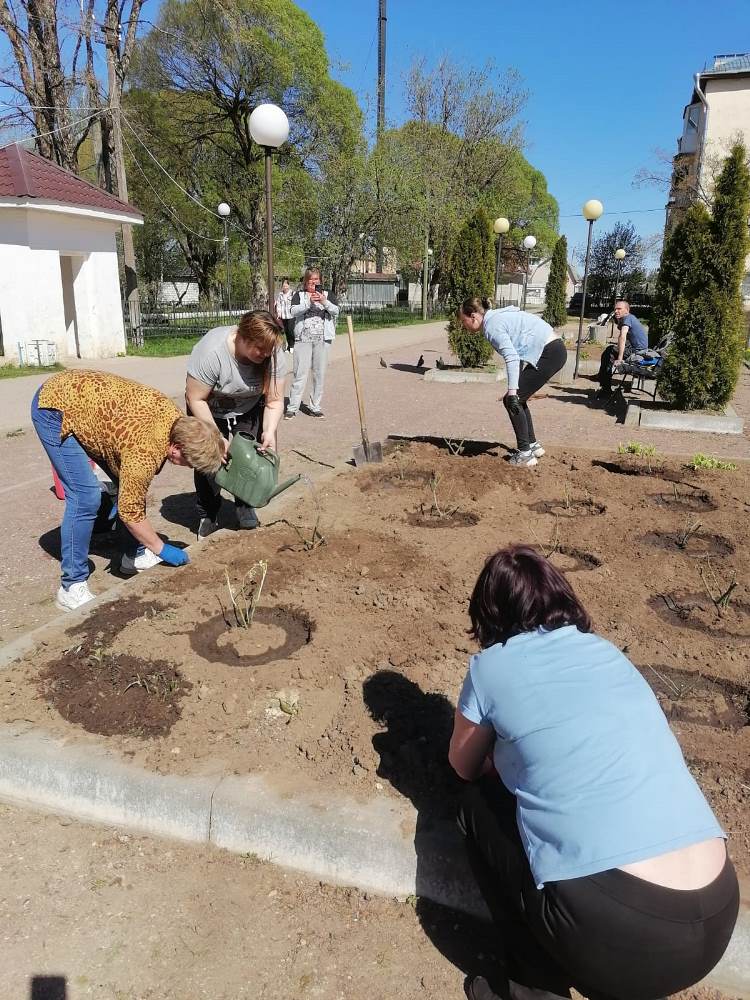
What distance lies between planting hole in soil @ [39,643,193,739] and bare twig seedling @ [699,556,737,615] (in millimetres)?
2577

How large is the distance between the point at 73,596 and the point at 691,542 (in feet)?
12.1

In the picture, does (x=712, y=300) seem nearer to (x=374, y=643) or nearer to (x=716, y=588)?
(x=716, y=588)

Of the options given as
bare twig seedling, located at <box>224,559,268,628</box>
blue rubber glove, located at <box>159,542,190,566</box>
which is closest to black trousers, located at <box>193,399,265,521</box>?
blue rubber glove, located at <box>159,542,190,566</box>

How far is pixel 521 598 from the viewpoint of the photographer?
1902mm

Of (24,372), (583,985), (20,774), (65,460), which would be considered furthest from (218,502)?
(24,372)

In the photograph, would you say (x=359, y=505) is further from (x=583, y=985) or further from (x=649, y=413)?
(x=649, y=413)

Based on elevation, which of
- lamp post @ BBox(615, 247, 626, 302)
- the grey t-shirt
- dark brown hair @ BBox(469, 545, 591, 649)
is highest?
lamp post @ BBox(615, 247, 626, 302)

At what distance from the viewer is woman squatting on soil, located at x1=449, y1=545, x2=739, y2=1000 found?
156 cm

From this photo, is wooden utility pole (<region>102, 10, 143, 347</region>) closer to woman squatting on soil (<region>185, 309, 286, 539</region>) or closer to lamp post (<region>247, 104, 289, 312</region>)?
lamp post (<region>247, 104, 289, 312</region>)

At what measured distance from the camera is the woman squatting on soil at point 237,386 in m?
4.39

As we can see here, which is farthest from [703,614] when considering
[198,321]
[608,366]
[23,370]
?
[198,321]

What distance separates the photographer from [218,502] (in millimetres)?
5172

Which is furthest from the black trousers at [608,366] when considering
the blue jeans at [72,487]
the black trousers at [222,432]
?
the blue jeans at [72,487]

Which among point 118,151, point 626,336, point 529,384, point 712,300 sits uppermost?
point 118,151
